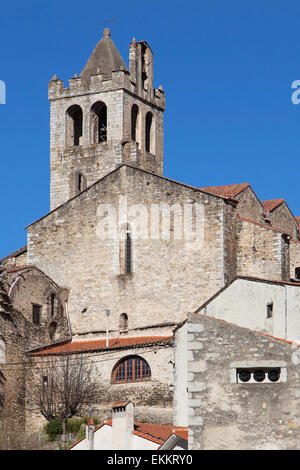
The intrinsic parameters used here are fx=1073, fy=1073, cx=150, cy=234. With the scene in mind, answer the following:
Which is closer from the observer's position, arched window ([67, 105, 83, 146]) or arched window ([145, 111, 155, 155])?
arched window ([67, 105, 83, 146])

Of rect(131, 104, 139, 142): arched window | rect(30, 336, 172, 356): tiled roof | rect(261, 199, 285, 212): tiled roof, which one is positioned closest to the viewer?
rect(30, 336, 172, 356): tiled roof

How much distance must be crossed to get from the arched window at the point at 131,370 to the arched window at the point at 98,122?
1882 cm

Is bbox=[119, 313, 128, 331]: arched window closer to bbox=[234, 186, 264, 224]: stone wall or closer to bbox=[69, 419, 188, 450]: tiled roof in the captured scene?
bbox=[234, 186, 264, 224]: stone wall

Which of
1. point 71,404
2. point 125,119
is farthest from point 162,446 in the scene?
point 125,119

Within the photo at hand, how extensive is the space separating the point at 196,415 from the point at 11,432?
65.8 ft

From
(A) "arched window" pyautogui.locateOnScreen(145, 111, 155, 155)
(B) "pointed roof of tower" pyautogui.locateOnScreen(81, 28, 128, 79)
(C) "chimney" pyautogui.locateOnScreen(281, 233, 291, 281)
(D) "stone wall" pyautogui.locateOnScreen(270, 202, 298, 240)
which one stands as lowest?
(C) "chimney" pyautogui.locateOnScreen(281, 233, 291, 281)

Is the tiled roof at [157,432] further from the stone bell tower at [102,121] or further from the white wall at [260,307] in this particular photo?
the stone bell tower at [102,121]

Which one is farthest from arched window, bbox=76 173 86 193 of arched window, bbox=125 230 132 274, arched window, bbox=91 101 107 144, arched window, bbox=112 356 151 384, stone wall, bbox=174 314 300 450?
stone wall, bbox=174 314 300 450

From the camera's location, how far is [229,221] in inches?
1829

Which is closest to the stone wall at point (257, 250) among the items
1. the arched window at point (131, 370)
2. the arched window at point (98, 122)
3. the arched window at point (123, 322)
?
the arched window at point (123, 322)

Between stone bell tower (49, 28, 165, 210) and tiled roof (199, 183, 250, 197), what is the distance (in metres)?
7.11

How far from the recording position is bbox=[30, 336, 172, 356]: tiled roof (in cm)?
4379

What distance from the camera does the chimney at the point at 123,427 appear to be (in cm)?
3231

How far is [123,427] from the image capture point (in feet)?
108
